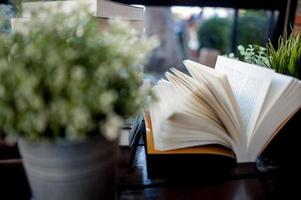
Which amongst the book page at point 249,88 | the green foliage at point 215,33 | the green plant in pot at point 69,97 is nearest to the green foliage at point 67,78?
the green plant in pot at point 69,97

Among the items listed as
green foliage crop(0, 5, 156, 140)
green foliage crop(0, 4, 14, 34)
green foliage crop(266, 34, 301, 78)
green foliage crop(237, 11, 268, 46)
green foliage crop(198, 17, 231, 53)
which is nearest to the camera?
green foliage crop(0, 5, 156, 140)

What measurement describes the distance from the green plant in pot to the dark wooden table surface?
8 centimetres

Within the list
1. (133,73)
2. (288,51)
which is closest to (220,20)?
(288,51)

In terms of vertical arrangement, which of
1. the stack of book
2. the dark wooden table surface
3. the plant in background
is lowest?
the dark wooden table surface

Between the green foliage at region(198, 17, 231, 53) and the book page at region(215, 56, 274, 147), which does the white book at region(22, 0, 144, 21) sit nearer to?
the book page at region(215, 56, 274, 147)

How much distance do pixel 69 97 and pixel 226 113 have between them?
0.32 metres

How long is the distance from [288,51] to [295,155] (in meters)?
0.25

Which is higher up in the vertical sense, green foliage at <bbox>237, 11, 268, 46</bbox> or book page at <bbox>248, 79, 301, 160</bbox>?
green foliage at <bbox>237, 11, 268, 46</bbox>

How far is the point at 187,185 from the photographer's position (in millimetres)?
491

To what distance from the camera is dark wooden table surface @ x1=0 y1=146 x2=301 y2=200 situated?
1.55ft

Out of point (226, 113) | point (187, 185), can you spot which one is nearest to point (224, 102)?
point (226, 113)

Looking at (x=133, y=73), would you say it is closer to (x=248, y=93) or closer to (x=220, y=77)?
(x=220, y=77)

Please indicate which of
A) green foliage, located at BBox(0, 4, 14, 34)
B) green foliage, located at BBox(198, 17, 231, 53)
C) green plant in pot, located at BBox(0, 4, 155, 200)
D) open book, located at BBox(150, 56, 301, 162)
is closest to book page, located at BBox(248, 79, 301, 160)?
open book, located at BBox(150, 56, 301, 162)

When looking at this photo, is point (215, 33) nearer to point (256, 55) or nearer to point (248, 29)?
point (248, 29)
